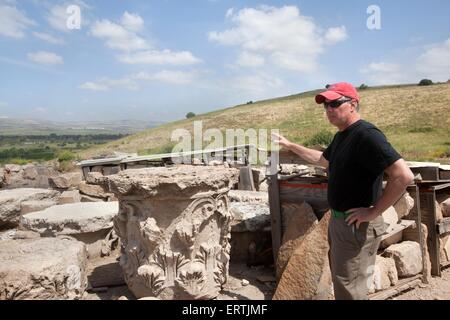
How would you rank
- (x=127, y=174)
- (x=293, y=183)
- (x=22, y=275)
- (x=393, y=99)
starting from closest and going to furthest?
(x=22, y=275)
(x=127, y=174)
(x=293, y=183)
(x=393, y=99)

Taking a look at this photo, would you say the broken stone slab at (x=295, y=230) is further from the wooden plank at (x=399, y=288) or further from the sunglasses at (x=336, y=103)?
the sunglasses at (x=336, y=103)

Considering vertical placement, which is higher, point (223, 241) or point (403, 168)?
point (403, 168)

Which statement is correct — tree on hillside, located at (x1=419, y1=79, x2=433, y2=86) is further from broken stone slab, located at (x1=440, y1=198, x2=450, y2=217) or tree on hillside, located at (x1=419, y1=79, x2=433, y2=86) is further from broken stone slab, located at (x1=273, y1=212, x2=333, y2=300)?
broken stone slab, located at (x1=273, y1=212, x2=333, y2=300)

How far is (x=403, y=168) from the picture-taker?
240cm

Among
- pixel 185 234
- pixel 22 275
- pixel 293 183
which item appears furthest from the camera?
pixel 293 183

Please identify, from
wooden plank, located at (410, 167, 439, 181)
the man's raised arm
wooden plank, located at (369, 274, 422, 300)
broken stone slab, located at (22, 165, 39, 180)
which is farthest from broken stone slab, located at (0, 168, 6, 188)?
wooden plank, located at (410, 167, 439, 181)

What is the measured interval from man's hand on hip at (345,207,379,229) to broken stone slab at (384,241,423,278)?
7.01 feet

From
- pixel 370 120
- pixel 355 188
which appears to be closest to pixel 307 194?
pixel 355 188

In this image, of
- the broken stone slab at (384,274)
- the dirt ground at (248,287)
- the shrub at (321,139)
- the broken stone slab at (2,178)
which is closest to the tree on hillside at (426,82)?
the shrub at (321,139)

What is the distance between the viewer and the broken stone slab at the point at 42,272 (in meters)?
3.11

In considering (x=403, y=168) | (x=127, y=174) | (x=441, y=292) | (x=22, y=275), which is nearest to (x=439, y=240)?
(x=441, y=292)

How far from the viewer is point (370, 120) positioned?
39188mm

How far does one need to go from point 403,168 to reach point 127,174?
2.94 m
